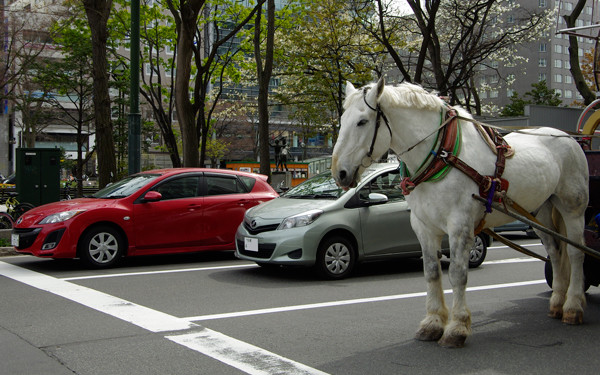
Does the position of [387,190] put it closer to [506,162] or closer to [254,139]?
[506,162]

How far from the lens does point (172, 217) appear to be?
1084 centimetres

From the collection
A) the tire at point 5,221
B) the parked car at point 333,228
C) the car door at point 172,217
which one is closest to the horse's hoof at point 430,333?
the parked car at point 333,228

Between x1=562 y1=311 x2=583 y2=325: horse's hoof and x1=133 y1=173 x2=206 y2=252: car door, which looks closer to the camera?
x1=562 y1=311 x2=583 y2=325: horse's hoof

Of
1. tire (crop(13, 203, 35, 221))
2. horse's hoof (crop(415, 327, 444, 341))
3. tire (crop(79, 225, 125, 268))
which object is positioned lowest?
horse's hoof (crop(415, 327, 444, 341))

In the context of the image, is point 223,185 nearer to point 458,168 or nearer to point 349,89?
point 349,89

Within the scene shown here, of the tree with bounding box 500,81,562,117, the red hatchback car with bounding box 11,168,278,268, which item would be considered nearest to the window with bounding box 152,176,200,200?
the red hatchback car with bounding box 11,168,278,268

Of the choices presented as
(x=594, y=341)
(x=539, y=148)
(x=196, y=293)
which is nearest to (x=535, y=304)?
(x=594, y=341)

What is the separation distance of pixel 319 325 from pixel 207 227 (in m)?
5.26

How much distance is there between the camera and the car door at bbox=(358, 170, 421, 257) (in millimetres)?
9375

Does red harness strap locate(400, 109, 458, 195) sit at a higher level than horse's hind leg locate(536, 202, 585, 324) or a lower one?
higher

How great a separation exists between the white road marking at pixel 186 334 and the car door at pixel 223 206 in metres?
2.99

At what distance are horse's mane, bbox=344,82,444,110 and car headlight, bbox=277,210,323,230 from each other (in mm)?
3643

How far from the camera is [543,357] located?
16.7 feet

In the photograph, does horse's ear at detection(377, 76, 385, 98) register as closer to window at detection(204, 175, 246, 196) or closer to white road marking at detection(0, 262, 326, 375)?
white road marking at detection(0, 262, 326, 375)
